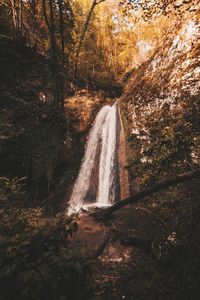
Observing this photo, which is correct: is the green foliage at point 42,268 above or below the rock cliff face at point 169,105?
below

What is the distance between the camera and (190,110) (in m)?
8.04

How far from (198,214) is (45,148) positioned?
643cm

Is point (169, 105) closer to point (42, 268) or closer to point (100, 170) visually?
point (100, 170)

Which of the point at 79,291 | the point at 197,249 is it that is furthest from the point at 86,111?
the point at 79,291

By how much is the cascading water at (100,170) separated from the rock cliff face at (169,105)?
1.07 metres

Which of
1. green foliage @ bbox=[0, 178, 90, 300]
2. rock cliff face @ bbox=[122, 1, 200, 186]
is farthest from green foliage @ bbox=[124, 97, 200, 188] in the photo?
green foliage @ bbox=[0, 178, 90, 300]

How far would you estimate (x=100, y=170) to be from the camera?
10.7 meters

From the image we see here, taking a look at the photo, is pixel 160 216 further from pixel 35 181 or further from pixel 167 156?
pixel 35 181

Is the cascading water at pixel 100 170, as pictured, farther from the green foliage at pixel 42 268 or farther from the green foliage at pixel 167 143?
the green foliage at pixel 42 268

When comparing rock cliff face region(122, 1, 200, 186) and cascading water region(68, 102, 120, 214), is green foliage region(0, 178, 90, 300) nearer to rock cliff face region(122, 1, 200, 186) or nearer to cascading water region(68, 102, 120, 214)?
rock cliff face region(122, 1, 200, 186)

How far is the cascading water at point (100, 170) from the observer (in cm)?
969

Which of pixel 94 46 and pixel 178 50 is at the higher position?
pixel 94 46

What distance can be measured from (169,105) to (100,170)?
409 cm

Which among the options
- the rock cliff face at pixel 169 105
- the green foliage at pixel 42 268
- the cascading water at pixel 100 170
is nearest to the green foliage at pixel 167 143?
the rock cliff face at pixel 169 105
